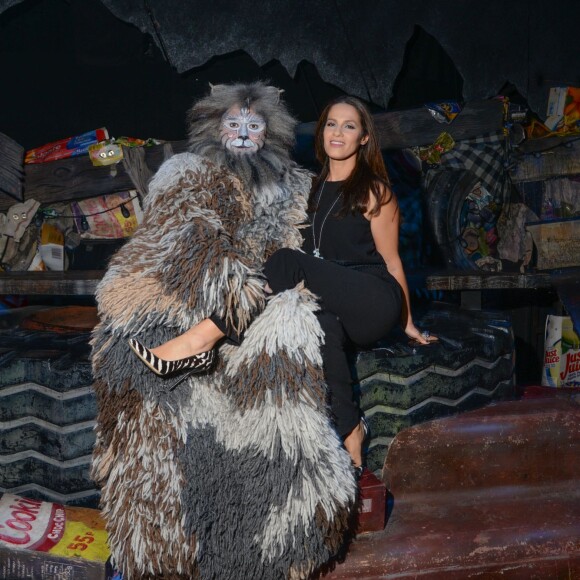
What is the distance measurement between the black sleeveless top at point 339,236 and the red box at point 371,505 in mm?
861

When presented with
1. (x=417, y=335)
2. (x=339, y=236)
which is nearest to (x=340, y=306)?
(x=339, y=236)

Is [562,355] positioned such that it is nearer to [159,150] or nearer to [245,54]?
[245,54]

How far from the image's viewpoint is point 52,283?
13.3 ft

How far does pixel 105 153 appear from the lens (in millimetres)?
4375

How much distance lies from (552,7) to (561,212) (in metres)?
1.38

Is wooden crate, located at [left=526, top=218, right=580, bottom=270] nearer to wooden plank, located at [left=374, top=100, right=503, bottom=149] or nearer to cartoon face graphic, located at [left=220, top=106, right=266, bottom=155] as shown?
wooden plank, located at [left=374, top=100, right=503, bottom=149]

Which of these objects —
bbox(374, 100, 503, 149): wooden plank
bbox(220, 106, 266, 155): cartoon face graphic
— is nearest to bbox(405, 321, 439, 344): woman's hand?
bbox(220, 106, 266, 155): cartoon face graphic

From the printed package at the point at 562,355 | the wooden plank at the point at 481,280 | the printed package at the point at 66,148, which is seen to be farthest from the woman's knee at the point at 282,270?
the printed package at the point at 562,355

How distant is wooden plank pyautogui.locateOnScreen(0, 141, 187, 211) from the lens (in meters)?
4.44

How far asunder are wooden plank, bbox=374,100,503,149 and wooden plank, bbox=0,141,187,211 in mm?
1363

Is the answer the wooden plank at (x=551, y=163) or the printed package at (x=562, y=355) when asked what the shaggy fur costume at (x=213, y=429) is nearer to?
the printed package at (x=562, y=355)

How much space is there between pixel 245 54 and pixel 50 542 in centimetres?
302

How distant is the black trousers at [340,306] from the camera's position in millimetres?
2564

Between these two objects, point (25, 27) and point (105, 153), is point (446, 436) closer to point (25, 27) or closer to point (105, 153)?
point (105, 153)
